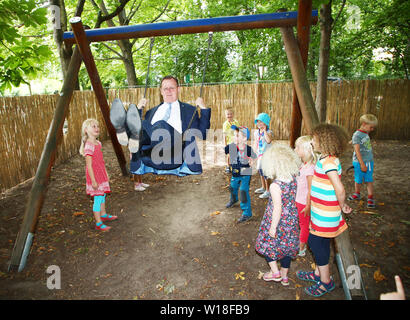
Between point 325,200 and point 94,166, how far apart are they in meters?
2.73

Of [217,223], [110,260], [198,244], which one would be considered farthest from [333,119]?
[110,260]

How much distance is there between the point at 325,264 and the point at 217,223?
1.71 metres

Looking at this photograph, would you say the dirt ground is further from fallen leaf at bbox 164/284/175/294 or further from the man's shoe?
the man's shoe

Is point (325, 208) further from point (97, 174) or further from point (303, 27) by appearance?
point (97, 174)

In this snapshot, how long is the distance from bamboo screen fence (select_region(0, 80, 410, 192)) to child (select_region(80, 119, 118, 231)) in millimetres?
2719

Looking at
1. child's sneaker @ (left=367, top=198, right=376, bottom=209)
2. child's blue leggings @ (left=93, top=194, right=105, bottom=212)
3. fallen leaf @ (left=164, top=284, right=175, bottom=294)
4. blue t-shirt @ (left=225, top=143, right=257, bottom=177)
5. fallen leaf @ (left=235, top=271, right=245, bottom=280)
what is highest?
blue t-shirt @ (left=225, top=143, right=257, bottom=177)

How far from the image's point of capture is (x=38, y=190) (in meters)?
3.04

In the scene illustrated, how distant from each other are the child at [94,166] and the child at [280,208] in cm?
218

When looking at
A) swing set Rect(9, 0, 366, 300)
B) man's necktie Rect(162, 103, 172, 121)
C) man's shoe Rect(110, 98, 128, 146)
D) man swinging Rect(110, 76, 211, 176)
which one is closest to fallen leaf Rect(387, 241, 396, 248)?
swing set Rect(9, 0, 366, 300)

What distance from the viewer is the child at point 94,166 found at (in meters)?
3.37

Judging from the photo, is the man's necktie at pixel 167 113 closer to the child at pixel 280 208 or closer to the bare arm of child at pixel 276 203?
the child at pixel 280 208

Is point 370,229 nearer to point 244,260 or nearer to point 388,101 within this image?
point 244,260

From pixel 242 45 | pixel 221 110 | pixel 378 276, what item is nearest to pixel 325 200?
pixel 378 276

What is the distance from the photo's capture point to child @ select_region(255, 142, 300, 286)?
224 cm
